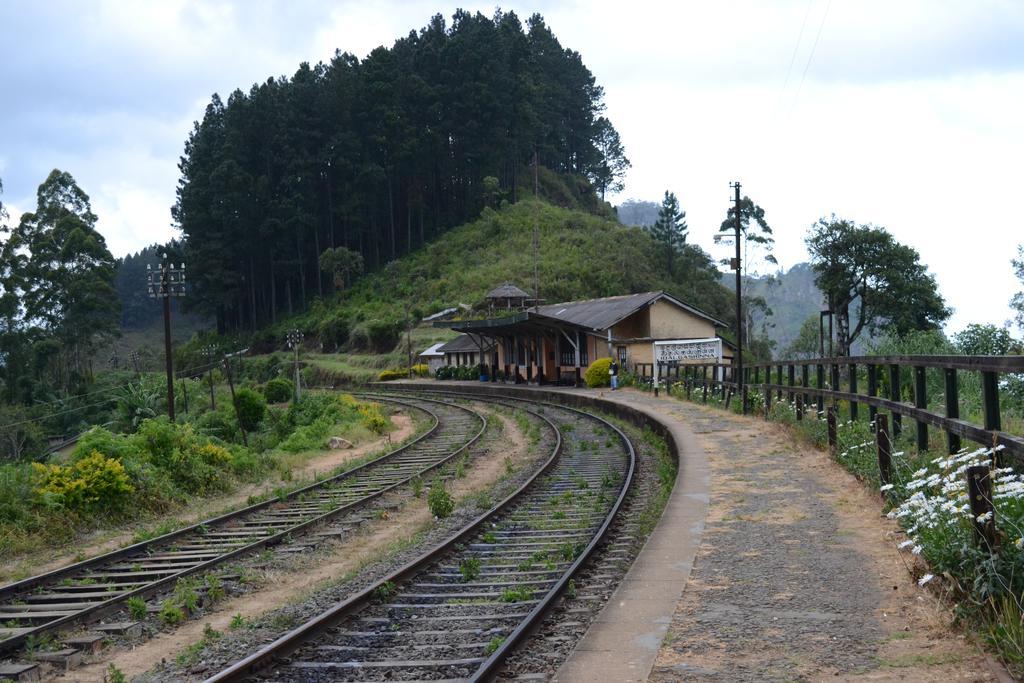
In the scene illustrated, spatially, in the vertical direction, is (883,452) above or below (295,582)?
above

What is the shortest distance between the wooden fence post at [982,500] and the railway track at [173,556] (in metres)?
6.68

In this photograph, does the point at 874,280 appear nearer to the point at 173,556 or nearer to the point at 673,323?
the point at 673,323

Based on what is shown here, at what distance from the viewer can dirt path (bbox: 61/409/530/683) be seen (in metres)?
6.73

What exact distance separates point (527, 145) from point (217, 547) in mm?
85774

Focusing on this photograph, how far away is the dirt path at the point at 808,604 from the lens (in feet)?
15.8

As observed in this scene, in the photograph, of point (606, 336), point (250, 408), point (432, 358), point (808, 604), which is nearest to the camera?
point (808, 604)

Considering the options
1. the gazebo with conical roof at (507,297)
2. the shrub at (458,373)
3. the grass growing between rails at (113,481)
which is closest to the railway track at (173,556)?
Result: the grass growing between rails at (113,481)

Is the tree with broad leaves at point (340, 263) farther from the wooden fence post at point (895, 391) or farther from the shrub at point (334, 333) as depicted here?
the wooden fence post at point (895, 391)

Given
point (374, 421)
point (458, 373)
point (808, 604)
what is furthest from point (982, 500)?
point (458, 373)

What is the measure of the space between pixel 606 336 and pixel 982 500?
34.5m

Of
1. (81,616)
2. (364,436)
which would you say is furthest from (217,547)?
(364,436)

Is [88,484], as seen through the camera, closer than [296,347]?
Yes

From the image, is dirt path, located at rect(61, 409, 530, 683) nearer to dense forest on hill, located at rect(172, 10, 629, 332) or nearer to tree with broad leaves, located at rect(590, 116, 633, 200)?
dense forest on hill, located at rect(172, 10, 629, 332)

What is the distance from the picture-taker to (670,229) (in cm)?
8094
